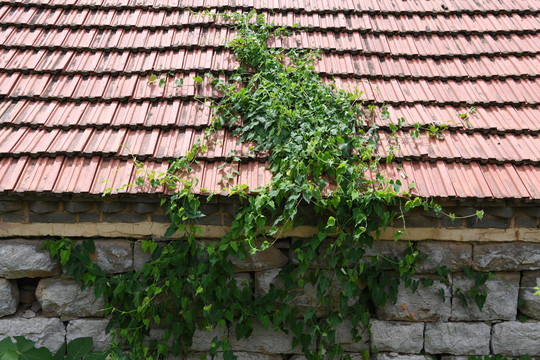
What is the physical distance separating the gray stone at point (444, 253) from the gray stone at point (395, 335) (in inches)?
17.0

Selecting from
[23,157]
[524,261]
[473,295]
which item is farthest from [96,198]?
[524,261]

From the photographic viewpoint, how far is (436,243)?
3141mm

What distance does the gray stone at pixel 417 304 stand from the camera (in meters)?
3.21

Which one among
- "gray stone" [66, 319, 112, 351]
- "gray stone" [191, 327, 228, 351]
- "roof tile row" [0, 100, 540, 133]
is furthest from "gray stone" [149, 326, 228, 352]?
"roof tile row" [0, 100, 540, 133]

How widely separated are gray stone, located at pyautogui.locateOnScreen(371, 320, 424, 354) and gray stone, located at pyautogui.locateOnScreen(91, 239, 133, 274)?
1.72 m

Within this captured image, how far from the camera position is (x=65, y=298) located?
3184 mm

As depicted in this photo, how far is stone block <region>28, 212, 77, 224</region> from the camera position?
3.05 m

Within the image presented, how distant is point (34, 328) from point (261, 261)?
5.34 feet

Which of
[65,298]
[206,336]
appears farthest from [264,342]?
[65,298]

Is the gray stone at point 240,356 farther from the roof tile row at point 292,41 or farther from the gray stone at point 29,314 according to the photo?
the roof tile row at point 292,41

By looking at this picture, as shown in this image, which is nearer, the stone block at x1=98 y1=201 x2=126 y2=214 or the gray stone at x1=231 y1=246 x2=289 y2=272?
the stone block at x1=98 y1=201 x2=126 y2=214

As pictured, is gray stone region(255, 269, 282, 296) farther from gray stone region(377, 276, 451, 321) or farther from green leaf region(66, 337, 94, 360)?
green leaf region(66, 337, 94, 360)

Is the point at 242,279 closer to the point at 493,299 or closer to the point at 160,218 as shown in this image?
the point at 160,218

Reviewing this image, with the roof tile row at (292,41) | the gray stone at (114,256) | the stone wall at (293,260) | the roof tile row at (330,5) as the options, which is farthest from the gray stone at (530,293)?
the gray stone at (114,256)
